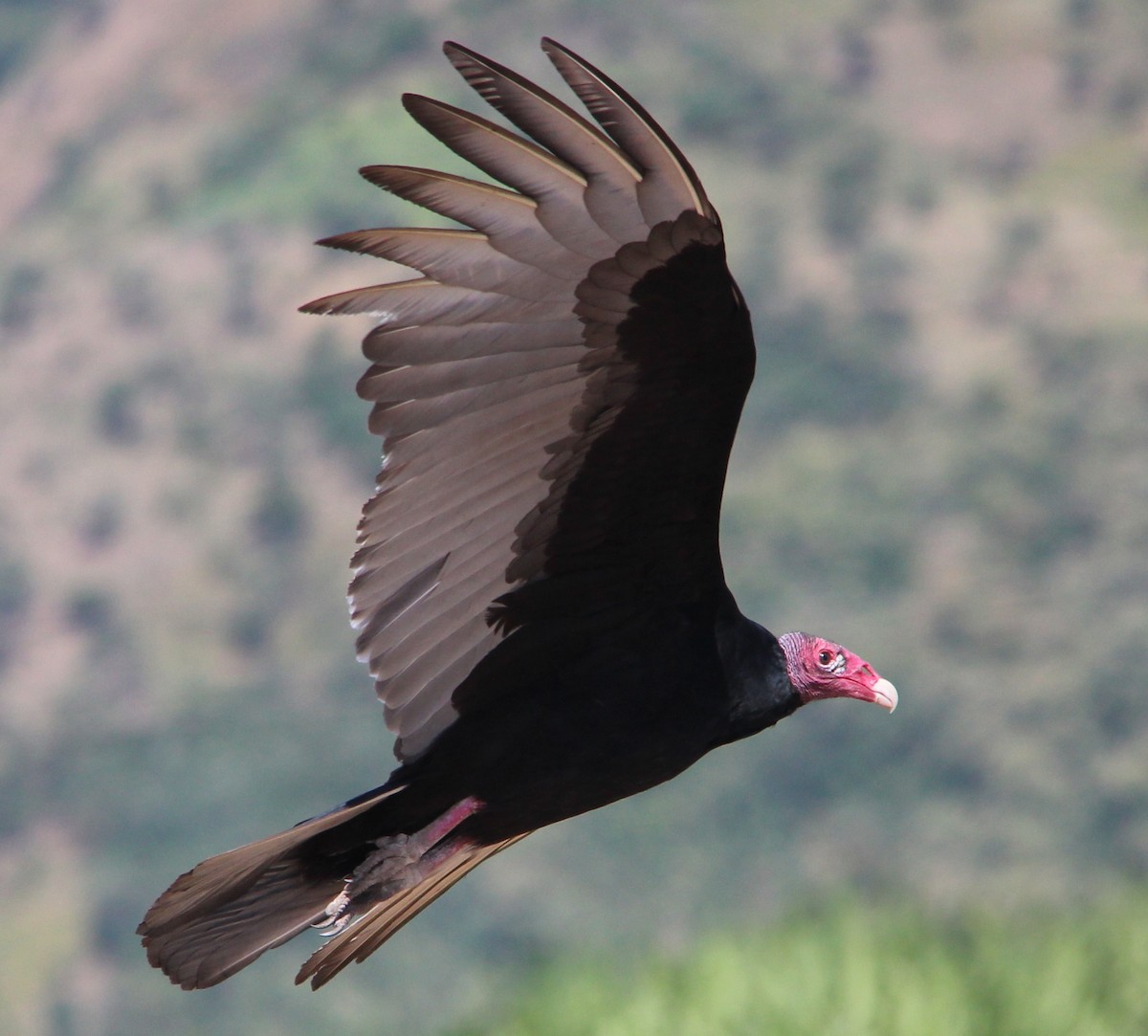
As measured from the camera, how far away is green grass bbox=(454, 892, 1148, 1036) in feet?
23.1

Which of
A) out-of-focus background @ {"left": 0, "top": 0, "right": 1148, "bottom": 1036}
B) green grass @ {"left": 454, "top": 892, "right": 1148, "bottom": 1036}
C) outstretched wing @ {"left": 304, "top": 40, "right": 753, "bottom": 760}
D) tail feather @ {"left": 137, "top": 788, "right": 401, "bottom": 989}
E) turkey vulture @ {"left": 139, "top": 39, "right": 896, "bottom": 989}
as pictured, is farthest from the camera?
out-of-focus background @ {"left": 0, "top": 0, "right": 1148, "bottom": 1036}

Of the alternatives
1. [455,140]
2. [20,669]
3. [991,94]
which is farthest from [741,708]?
[991,94]

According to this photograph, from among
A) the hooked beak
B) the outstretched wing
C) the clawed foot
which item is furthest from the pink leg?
the hooked beak

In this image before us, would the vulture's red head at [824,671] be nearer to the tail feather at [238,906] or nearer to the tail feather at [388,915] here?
the tail feather at [388,915]

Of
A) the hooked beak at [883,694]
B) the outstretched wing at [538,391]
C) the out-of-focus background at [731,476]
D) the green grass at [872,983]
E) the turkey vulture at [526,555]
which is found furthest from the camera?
the out-of-focus background at [731,476]

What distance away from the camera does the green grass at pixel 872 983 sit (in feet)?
23.1

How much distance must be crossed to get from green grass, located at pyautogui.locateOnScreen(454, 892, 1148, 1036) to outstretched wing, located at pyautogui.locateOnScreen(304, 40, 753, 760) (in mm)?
3885

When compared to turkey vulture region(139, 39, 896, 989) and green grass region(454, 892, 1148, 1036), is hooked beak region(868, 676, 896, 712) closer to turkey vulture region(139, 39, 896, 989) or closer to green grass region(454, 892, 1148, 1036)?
turkey vulture region(139, 39, 896, 989)

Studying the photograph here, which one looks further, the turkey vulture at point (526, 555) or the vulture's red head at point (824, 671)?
the vulture's red head at point (824, 671)

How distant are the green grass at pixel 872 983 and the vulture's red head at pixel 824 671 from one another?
305 cm

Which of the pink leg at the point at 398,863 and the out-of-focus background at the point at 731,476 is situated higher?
the out-of-focus background at the point at 731,476

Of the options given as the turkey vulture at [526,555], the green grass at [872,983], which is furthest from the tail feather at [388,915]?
the green grass at [872,983]

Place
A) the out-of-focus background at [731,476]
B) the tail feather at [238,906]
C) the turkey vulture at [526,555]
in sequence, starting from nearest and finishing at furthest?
1. the turkey vulture at [526,555]
2. the tail feather at [238,906]
3. the out-of-focus background at [731,476]

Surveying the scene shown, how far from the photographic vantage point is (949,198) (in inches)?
1955
